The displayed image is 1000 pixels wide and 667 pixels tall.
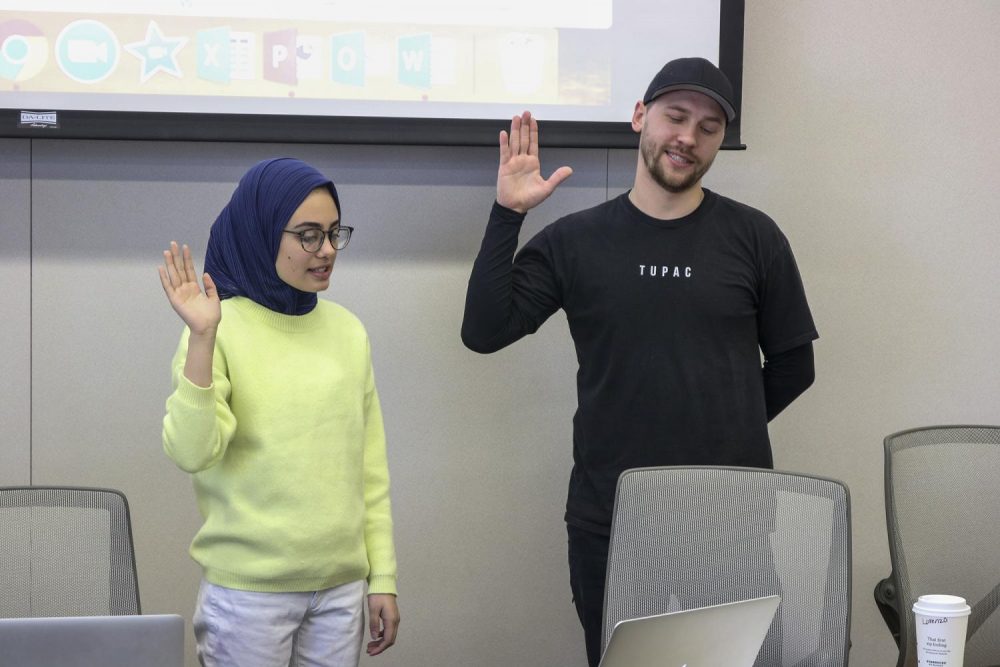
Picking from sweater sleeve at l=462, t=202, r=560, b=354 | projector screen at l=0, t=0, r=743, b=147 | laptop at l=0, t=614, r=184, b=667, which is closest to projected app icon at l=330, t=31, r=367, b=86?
projector screen at l=0, t=0, r=743, b=147

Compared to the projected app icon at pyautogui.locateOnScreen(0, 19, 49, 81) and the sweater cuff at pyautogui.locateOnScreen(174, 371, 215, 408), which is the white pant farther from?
the projected app icon at pyautogui.locateOnScreen(0, 19, 49, 81)

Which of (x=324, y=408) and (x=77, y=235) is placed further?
(x=77, y=235)

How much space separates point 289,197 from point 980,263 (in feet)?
6.74

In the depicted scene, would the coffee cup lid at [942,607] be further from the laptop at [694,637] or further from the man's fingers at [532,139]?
the man's fingers at [532,139]

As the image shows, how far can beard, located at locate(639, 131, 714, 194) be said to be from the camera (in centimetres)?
230

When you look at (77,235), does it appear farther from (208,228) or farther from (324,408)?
(324,408)

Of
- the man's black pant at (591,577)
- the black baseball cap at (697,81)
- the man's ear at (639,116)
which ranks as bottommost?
the man's black pant at (591,577)

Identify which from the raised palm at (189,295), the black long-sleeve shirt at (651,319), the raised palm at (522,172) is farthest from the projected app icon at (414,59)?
the raised palm at (189,295)

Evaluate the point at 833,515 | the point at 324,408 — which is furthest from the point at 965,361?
the point at 324,408

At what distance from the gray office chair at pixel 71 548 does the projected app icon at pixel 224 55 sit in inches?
45.7

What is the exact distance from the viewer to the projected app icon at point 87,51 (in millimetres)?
2621

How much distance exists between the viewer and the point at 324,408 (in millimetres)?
1896

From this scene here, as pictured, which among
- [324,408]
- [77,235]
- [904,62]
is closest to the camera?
[324,408]

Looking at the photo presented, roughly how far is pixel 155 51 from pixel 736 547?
1.77m
